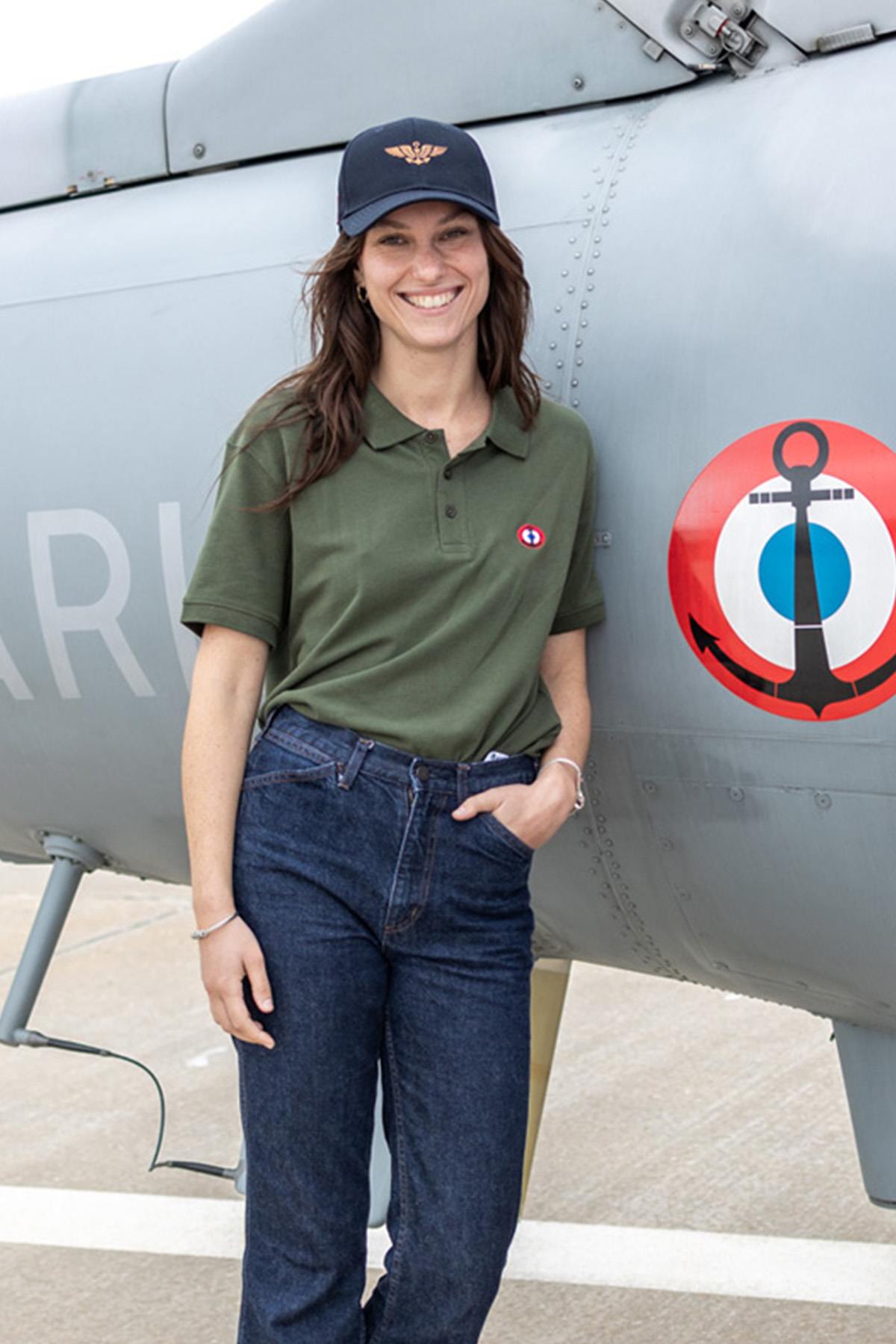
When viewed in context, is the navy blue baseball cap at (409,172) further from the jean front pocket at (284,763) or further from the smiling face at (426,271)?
the jean front pocket at (284,763)

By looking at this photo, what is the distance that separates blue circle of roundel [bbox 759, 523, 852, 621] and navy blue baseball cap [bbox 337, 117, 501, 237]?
527 mm

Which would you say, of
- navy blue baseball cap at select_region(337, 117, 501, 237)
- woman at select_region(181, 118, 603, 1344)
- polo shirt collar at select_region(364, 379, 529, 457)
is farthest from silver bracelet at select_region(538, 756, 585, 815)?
navy blue baseball cap at select_region(337, 117, 501, 237)

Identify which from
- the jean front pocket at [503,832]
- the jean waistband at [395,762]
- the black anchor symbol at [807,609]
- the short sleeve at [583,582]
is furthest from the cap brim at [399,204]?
the jean front pocket at [503,832]

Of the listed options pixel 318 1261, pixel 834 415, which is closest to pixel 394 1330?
pixel 318 1261

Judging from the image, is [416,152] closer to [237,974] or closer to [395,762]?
[395,762]

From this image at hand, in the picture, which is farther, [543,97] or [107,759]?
[107,759]

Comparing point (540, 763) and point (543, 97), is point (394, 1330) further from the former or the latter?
point (543, 97)

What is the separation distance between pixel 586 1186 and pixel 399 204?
2.80 metres

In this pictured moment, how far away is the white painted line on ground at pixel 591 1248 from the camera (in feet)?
11.5

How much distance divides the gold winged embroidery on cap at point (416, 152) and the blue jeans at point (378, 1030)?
27.0 inches

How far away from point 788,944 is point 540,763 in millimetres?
414

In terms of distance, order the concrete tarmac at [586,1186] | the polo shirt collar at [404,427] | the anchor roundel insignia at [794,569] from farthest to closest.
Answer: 1. the concrete tarmac at [586,1186]
2. the polo shirt collar at [404,427]
3. the anchor roundel insignia at [794,569]

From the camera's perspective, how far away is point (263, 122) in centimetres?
260

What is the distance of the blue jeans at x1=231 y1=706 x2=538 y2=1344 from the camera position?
1.98 meters
